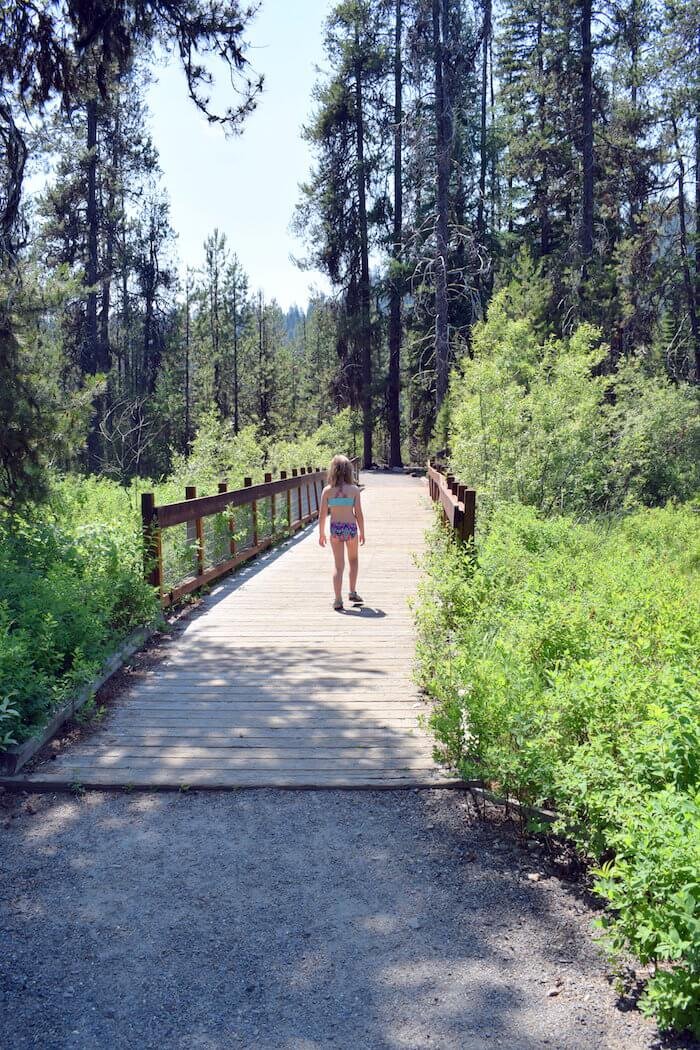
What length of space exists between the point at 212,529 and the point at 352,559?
2.36 meters

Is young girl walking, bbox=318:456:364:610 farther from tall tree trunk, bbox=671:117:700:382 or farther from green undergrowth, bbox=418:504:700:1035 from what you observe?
tall tree trunk, bbox=671:117:700:382

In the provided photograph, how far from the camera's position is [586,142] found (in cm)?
2189

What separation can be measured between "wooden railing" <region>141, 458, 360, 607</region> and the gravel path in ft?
13.1

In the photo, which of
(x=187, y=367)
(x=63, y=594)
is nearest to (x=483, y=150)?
(x=187, y=367)

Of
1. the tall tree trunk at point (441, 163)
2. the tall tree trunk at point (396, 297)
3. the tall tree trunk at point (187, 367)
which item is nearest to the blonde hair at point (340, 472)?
the tall tree trunk at point (441, 163)

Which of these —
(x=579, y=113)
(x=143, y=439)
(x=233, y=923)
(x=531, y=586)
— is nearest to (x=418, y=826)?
(x=233, y=923)

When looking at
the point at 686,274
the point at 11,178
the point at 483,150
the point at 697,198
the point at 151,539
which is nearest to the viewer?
the point at 151,539

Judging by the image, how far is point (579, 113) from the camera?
25.0m

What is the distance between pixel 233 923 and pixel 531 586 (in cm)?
324

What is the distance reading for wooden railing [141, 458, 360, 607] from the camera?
25.9 feet

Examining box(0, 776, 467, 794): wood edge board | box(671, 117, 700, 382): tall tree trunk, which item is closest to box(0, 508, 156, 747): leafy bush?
box(0, 776, 467, 794): wood edge board

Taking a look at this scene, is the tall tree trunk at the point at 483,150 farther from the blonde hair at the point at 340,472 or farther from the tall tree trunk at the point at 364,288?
the blonde hair at the point at 340,472

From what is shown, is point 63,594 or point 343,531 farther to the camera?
point 343,531

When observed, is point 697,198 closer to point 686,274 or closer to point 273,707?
point 686,274
